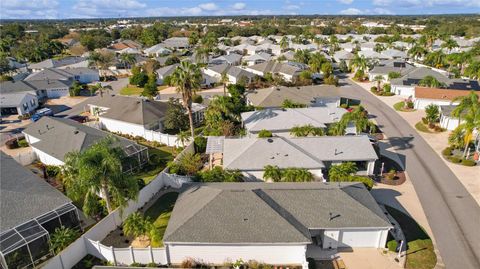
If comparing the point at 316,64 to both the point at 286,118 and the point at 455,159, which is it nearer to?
the point at 286,118

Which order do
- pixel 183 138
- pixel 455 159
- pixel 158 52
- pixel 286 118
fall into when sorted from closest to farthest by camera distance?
1. pixel 455 159
2. pixel 183 138
3. pixel 286 118
4. pixel 158 52

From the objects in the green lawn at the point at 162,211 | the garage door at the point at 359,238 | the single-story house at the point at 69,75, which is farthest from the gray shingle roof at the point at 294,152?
the single-story house at the point at 69,75

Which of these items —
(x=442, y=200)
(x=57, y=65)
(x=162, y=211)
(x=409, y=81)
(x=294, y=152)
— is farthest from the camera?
(x=57, y=65)

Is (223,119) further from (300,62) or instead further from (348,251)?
(300,62)

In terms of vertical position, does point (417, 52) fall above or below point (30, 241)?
above

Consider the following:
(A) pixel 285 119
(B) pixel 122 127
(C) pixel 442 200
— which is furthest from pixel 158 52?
(C) pixel 442 200

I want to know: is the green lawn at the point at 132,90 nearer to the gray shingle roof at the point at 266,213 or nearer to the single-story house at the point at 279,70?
the single-story house at the point at 279,70

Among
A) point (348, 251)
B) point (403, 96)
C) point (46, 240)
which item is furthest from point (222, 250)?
point (403, 96)
